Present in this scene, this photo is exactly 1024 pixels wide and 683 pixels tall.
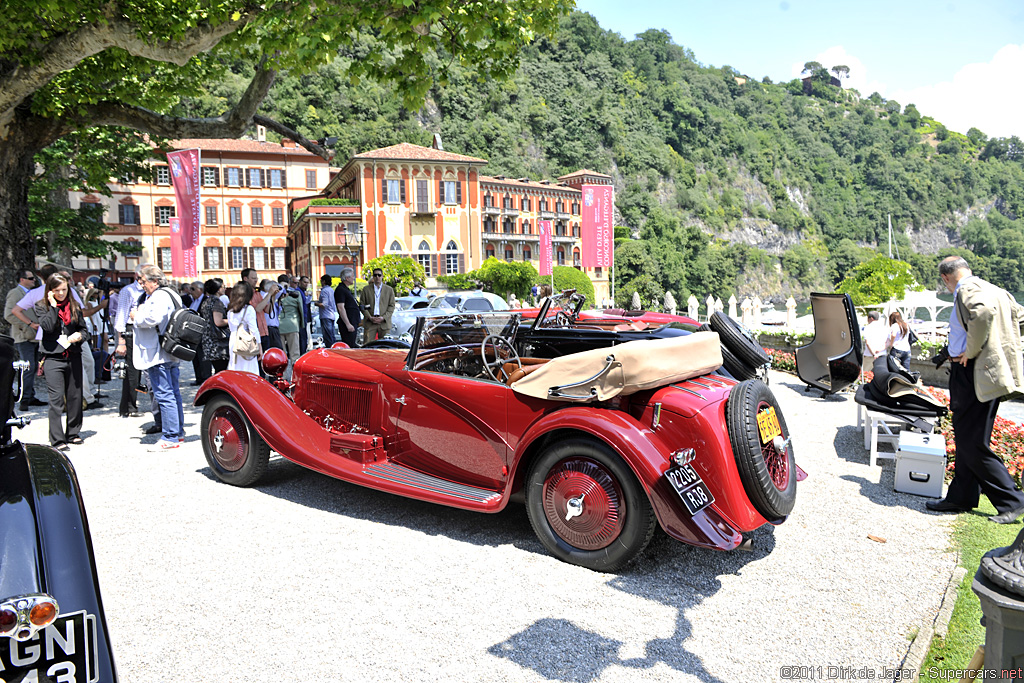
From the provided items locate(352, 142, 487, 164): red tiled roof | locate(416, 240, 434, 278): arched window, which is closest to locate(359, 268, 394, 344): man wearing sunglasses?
locate(352, 142, 487, 164): red tiled roof

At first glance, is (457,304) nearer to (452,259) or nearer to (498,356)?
(498,356)

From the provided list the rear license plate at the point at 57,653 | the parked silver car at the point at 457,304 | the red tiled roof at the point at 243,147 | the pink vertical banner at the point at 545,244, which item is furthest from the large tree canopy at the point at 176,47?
the red tiled roof at the point at 243,147

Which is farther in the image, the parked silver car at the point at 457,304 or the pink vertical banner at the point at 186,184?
the parked silver car at the point at 457,304

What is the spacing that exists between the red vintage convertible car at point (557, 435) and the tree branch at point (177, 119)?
6.26 meters

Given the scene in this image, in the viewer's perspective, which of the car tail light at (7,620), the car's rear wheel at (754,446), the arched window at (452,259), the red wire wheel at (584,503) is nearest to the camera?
the car tail light at (7,620)

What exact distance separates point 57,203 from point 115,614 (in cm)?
2375

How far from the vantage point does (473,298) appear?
22.9 meters

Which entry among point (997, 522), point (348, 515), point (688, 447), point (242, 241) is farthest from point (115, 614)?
point (242, 241)

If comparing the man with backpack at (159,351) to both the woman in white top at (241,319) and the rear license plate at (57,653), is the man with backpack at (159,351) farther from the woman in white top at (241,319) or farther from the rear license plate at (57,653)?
the rear license plate at (57,653)

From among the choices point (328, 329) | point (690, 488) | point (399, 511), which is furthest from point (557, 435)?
point (328, 329)

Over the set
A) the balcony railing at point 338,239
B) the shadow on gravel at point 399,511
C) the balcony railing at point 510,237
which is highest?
the balcony railing at point 510,237

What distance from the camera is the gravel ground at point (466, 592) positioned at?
299cm

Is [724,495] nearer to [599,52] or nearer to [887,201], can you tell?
[599,52]

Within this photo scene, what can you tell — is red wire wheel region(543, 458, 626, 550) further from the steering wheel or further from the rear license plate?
the rear license plate
